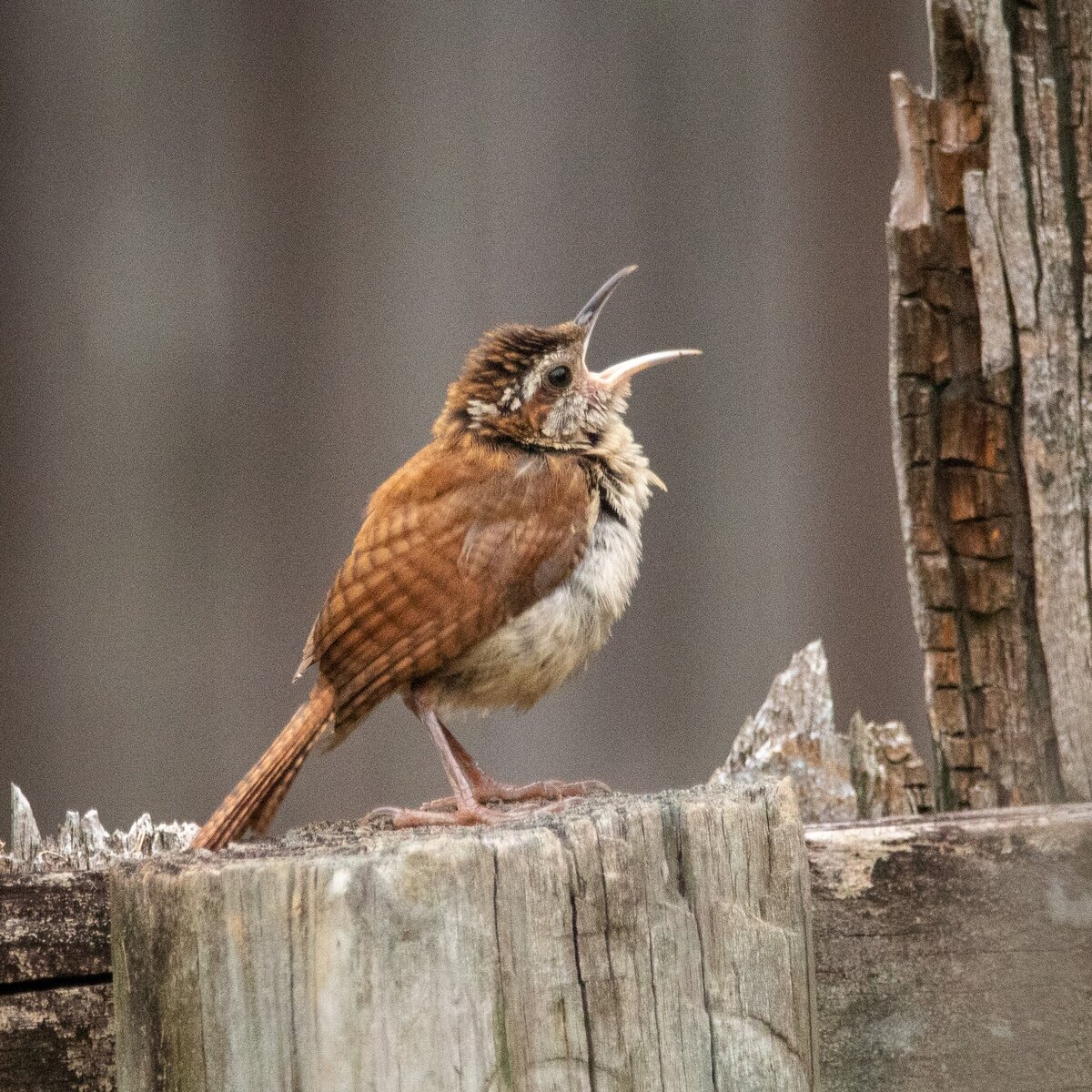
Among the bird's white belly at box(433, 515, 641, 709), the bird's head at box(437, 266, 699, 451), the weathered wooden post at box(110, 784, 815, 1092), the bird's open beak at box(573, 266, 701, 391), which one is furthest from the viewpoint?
the bird's open beak at box(573, 266, 701, 391)

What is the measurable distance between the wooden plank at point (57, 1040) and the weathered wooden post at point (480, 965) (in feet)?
0.26

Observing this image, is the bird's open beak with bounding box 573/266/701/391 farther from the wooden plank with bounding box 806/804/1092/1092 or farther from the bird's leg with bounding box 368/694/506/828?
the wooden plank with bounding box 806/804/1092/1092

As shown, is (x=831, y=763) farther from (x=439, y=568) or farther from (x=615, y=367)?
(x=615, y=367)

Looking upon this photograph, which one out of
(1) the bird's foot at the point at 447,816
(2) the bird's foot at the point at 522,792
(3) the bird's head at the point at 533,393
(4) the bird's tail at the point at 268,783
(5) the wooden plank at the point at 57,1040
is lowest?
(5) the wooden plank at the point at 57,1040

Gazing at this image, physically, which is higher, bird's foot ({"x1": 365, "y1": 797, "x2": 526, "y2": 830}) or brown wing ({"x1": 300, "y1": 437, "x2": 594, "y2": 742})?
brown wing ({"x1": 300, "y1": 437, "x2": 594, "y2": 742})

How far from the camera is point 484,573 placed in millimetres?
2850

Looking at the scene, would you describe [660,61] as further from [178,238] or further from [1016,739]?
[1016,739]

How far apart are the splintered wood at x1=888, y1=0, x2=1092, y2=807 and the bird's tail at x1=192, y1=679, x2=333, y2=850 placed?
107cm

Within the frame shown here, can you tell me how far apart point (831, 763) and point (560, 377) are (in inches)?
40.9

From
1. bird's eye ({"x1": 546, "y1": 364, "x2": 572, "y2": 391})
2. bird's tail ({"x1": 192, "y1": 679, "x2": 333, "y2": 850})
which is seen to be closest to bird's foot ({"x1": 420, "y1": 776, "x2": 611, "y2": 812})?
bird's tail ({"x1": 192, "y1": 679, "x2": 333, "y2": 850})

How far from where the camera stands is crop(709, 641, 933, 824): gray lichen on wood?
279 cm

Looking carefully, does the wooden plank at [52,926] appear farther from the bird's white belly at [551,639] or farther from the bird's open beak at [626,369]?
the bird's open beak at [626,369]

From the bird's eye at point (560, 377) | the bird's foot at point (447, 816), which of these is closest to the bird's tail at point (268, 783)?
the bird's foot at point (447, 816)

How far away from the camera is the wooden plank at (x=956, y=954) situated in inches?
75.6
